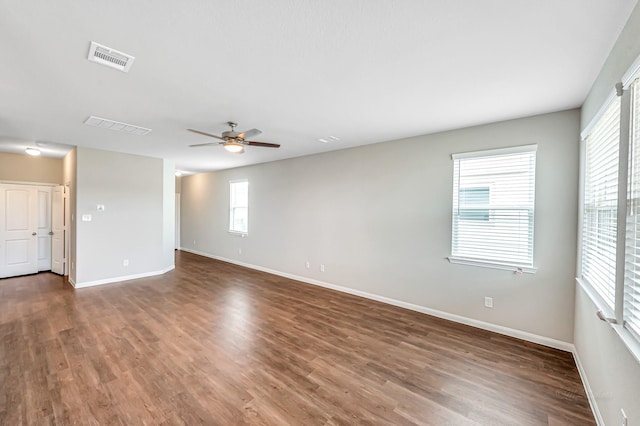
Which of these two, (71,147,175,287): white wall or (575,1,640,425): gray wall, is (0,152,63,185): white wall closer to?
(71,147,175,287): white wall

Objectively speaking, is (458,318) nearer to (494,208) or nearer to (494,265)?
(494,265)

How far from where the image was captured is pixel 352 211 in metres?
4.77

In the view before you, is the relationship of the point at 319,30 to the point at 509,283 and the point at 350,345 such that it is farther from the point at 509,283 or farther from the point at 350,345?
the point at 509,283

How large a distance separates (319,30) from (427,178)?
2805 millimetres

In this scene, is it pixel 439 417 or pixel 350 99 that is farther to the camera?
pixel 350 99

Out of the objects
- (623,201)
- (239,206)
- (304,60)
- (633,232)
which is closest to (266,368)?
(304,60)

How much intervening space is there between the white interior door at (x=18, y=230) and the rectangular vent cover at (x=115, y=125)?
418 cm

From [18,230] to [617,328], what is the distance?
934 centimetres

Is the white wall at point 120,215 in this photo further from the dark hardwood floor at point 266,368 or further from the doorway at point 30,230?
the doorway at point 30,230

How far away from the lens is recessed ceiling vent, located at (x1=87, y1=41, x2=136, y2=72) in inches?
72.1

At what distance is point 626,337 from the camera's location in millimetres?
1456

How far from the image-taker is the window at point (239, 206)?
692 centimetres

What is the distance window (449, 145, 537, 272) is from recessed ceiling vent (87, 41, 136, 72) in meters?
3.69

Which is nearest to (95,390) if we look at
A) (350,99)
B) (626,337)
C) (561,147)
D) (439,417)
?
(439,417)
